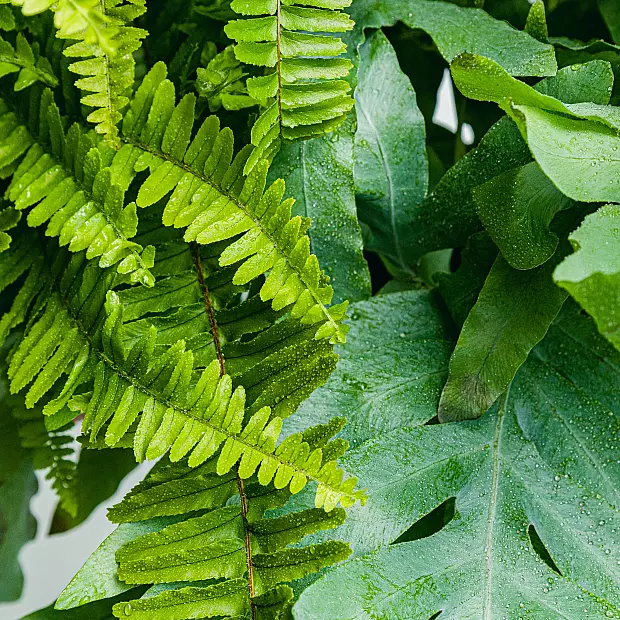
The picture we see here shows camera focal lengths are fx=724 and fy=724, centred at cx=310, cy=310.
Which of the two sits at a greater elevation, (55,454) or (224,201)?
(224,201)

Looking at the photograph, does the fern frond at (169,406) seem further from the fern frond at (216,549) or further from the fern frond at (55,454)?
the fern frond at (55,454)

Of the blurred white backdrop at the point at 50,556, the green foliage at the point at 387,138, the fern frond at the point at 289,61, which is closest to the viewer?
the fern frond at the point at 289,61

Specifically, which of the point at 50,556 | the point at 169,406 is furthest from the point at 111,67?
the point at 50,556

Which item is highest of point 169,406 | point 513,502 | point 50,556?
point 169,406

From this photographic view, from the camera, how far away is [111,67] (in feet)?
1.17

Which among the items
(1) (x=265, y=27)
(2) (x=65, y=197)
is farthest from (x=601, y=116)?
(2) (x=65, y=197)

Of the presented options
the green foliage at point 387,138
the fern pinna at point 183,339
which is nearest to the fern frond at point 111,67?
the fern pinna at point 183,339

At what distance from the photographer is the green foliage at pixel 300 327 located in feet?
1.13

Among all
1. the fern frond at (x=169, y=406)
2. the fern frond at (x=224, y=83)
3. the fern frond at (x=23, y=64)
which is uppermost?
the fern frond at (x=23, y=64)

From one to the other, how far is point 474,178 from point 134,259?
0.69ft

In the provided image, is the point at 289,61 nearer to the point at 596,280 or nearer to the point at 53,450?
the point at 596,280

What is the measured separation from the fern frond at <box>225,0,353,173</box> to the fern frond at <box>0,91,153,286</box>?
0.07m

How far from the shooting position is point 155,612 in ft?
1.12

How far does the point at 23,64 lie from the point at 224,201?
5.4 inches
